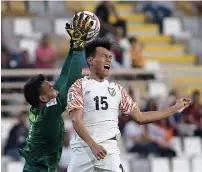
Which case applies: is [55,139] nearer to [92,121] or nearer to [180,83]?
[92,121]

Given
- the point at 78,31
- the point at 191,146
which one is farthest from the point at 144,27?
the point at 78,31

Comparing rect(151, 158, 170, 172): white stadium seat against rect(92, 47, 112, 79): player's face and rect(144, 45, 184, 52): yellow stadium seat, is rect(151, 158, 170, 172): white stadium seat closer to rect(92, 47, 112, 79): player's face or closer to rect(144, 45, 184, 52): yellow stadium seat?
rect(144, 45, 184, 52): yellow stadium seat

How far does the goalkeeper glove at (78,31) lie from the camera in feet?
26.2

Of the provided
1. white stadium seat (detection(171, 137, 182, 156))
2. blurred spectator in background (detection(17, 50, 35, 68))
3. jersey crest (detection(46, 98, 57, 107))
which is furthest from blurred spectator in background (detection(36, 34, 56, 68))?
jersey crest (detection(46, 98, 57, 107))

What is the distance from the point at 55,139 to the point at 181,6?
46.5 feet

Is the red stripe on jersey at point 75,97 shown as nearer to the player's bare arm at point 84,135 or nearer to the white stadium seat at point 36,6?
the player's bare arm at point 84,135

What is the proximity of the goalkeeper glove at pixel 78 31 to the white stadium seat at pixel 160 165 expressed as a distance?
674cm

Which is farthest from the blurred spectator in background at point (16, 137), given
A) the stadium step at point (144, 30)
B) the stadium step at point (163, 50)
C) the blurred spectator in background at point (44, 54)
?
the stadium step at point (144, 30)

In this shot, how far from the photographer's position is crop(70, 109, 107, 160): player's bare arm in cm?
726

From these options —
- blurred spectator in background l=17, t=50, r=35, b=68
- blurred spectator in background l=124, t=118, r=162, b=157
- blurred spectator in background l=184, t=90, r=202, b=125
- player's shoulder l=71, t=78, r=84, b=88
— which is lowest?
blurred spectator in background l=124, t=118, r=162, b=157

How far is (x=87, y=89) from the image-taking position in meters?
7.64

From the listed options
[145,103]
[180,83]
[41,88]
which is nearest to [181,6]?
[180,83]

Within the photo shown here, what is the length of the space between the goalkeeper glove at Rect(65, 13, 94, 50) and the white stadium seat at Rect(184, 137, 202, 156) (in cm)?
791

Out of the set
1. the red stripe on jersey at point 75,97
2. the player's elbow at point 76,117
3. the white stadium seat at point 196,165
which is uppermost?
the red stripe on jersey at point 75,97
